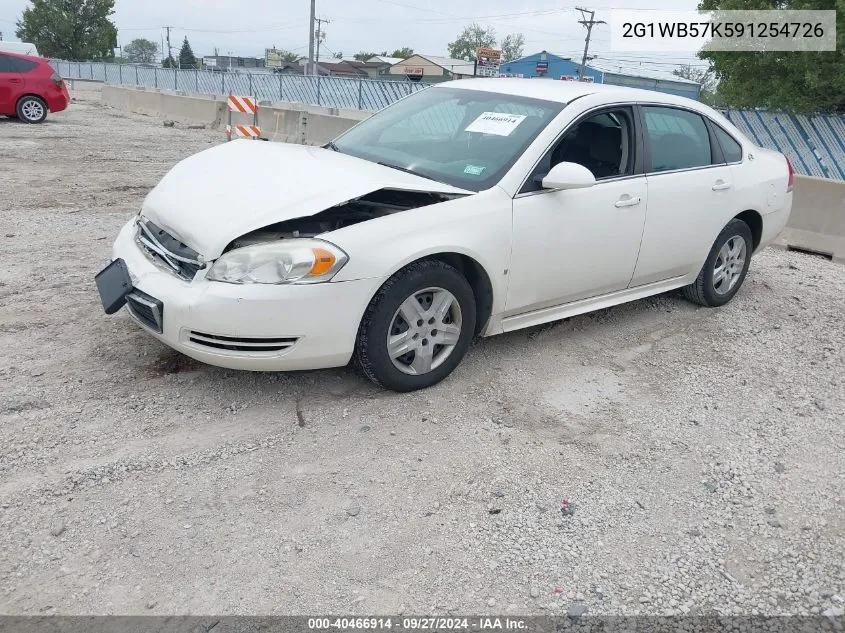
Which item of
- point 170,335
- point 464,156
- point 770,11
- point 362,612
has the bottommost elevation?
point 362,612

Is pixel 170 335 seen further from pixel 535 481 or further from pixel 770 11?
pixel 770 11

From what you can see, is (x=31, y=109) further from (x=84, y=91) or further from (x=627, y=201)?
(x=84, y=91)

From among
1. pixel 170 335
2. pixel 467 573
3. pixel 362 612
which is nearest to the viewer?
pixel 362 612

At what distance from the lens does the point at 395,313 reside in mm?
3633

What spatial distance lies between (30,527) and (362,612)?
52.4 inches

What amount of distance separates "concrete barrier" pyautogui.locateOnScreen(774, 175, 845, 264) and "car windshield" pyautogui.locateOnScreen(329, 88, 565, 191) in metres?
4.50

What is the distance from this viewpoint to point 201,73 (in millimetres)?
38594

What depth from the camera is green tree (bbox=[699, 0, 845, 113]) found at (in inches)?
624

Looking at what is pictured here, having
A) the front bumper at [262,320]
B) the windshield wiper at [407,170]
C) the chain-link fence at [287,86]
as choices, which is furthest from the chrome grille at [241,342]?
the chain-link fence at [287,86]

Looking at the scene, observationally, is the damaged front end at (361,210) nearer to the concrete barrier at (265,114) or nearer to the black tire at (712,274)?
the black tire at (712,274)

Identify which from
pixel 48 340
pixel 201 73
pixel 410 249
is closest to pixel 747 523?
pixel 410 249

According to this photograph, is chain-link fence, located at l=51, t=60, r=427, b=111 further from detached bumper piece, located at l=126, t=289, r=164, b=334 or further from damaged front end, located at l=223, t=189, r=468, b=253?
detached bumper piece, located at l=126, t=289, r=164, b=334

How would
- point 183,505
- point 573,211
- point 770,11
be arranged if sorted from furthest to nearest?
point 770,11 → point 573,211 → point 183,505

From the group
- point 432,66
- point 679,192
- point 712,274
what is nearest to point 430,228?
point 679,192
